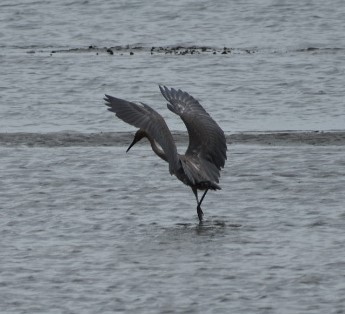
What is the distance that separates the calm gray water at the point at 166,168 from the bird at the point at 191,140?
1.16ft

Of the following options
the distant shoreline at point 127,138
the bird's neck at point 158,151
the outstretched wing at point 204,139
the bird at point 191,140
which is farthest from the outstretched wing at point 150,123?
the distant shoreline at point 127,138

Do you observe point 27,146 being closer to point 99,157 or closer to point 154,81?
point 99,157

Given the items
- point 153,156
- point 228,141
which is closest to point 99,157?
point 153,156

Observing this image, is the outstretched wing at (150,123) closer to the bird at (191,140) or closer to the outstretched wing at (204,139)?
the bird at (191,140)

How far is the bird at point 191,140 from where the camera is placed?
11.4m

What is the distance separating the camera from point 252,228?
11281 millimetres

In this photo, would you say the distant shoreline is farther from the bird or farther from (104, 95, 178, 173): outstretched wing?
(104, 95, 178, 173): outstretched wing

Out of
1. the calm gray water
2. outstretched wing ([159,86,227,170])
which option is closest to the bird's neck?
outstretched wing ([159,86,227,170])

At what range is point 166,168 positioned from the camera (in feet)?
46.2

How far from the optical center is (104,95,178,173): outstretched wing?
11.4 metres

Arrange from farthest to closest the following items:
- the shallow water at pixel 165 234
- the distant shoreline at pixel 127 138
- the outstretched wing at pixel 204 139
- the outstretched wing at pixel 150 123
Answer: the distant shoreline at pixel 127 138 < the outstretched wing at pixel 204 139 < the outstretched wing at pixel 150 123 < the shallow water at pixel 165 234

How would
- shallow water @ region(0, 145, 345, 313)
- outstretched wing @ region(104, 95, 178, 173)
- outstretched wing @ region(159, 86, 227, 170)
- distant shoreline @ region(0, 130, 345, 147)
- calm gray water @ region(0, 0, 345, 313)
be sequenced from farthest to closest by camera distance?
distant shoreline @ region(0, 130, 345, 147) → outstretched wing @ region(159, 86, 227, 170) → outstretched wing @ region(104, 95, 178, 173) → calm gray water @ region(0, 0, 345, 313) → shallow water @ region(0, 145, 345, 313)

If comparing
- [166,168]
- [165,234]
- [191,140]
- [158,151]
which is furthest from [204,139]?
[166,168]

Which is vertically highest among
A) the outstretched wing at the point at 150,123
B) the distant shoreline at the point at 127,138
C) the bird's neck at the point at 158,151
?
the outstretched wing at the point at 150,123
